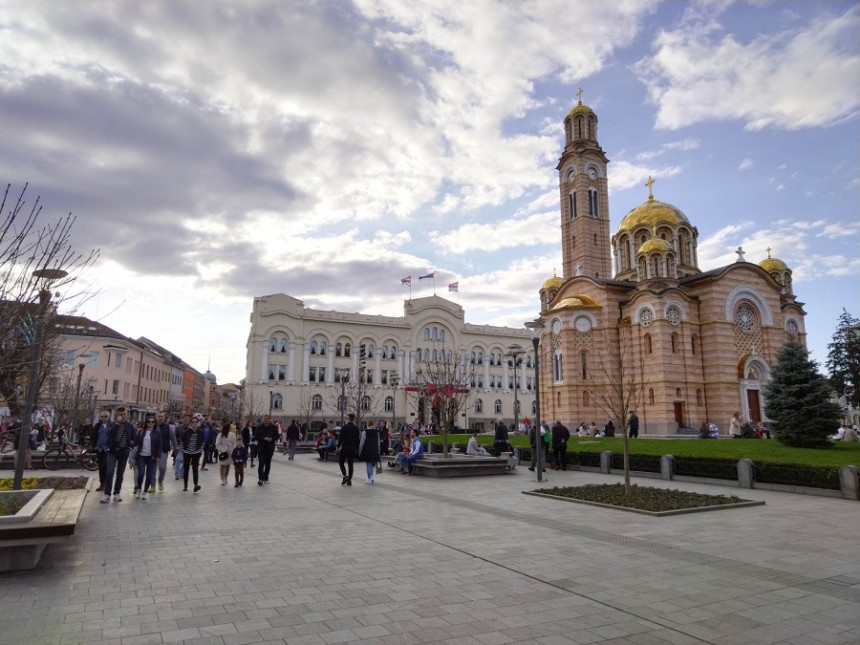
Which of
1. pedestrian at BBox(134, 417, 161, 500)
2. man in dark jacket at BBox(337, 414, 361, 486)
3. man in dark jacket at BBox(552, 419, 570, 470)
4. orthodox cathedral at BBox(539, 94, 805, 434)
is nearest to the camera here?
pedestrian at BBox(134, 417, 161, 500)

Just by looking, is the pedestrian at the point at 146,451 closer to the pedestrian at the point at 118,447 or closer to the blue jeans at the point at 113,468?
the pedestrian at the point at 118,447

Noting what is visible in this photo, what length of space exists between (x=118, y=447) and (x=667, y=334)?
116ft

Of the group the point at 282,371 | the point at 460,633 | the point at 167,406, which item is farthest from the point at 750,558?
the point at 167,406

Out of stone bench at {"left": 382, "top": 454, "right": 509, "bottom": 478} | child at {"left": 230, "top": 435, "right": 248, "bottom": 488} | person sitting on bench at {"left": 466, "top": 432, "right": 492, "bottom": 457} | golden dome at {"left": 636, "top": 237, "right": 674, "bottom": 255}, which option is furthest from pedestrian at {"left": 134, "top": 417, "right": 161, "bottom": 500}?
golden dome at {"left": 636, "top": 237, "right": 674, "bottom": 255}

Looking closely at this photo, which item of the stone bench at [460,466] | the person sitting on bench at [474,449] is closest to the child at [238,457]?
the stone bench at [460,466]

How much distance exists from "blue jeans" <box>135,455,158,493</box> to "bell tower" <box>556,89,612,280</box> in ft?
143

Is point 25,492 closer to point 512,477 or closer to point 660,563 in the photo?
point 660,563

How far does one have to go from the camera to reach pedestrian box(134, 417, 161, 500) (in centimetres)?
1267

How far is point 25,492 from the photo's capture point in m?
8.40

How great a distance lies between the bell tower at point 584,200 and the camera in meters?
52.2

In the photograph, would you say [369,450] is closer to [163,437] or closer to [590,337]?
[163,437]

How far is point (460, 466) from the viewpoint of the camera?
18.6m

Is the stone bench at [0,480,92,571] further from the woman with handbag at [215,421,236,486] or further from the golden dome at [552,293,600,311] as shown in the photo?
the golden dome at [552,293,600,311]

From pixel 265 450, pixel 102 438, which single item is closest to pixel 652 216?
pixel 265 450
